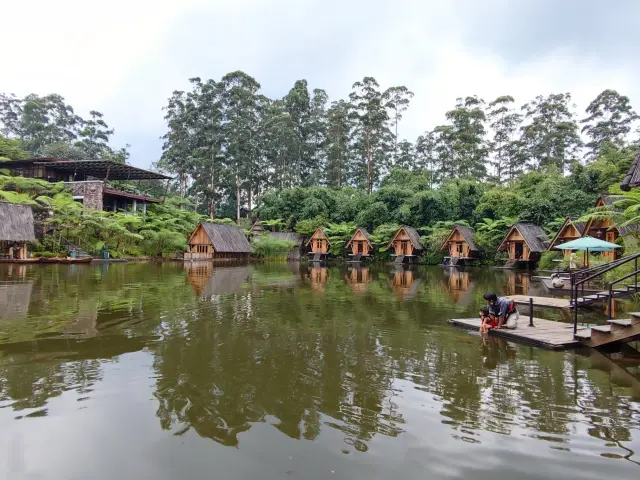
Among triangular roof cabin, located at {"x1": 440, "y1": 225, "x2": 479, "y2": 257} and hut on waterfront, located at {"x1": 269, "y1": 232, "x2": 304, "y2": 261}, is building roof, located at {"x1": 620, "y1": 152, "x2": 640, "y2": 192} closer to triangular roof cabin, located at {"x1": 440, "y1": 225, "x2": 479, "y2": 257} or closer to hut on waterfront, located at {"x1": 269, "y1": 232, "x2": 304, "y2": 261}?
triangular roof cabin, located at {"x1": 440, "y1": 225, "x2": 479, "y2": 257}

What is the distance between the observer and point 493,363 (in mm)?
7137

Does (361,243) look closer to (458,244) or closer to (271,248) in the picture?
(271,248)

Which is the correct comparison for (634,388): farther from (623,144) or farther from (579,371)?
(623,144)

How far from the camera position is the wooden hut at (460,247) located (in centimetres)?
3622

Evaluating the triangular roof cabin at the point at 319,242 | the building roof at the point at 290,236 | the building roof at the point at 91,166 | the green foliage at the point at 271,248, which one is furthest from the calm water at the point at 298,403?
the building roof at the point at 290,236

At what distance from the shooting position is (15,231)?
90.3ft

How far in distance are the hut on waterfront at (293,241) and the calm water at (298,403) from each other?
1431 inches

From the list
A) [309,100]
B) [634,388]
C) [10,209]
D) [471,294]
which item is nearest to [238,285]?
[471,294]

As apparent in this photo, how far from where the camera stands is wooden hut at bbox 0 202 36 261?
27062 mm

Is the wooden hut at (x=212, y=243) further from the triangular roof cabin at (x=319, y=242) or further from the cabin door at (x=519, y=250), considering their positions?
the cabin door at (x=519, y=250)

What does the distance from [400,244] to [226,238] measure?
56.7ft

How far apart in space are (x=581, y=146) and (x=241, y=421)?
62062 millimetres

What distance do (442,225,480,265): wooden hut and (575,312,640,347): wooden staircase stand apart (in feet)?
94.5

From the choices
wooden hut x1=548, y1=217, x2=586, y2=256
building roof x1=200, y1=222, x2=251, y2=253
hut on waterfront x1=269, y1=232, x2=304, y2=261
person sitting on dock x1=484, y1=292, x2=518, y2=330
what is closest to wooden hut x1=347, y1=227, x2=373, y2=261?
hut on waterfront x1=269, y1=232, x2=304, y2=261
